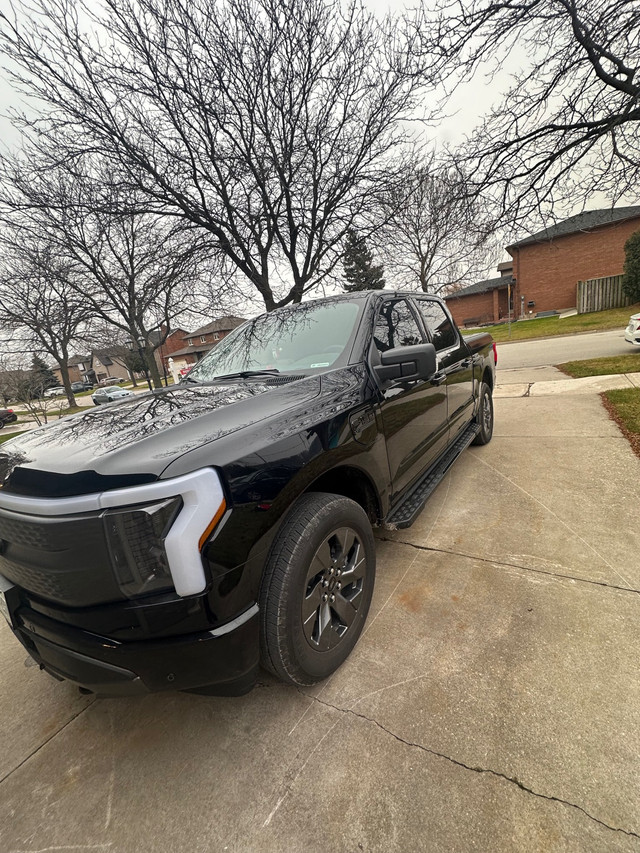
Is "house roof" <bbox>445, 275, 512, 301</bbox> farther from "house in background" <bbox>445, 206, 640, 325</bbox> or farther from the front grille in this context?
the front grille

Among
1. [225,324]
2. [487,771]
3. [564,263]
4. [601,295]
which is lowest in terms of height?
[487,771]

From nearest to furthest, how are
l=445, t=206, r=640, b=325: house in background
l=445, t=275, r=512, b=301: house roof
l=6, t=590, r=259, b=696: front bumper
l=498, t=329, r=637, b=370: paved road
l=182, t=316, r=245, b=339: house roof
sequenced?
l=6, t=590, r=259, b=696: front bumper, l=498, t=329, r=637, b=370: paved road, l=182, t=316, r=245, b=339: house roof, l=445, t=206, r=640, b=325: house in background, l=445, t=275, r=512, b=301: house roof

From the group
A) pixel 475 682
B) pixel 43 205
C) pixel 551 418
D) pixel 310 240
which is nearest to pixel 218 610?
pixel 475 682

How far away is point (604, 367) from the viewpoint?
26.6 ft

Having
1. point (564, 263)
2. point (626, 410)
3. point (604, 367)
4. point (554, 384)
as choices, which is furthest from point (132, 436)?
point (564, 263)

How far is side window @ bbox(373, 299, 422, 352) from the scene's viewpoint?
2.71 metres

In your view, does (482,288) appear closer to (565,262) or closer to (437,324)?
(565,262)

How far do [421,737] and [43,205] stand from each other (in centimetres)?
929

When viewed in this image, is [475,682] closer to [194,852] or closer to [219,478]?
[194,852]

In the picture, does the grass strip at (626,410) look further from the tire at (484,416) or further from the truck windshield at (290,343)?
the truck windshield at (290,343)

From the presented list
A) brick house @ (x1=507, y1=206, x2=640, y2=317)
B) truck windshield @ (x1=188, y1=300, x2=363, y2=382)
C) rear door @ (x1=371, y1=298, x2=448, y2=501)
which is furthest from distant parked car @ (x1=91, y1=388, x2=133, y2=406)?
brick house @ (x1=507, y1=206, x2=640, y2=317)

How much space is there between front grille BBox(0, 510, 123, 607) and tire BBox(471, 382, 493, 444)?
4.24 meters

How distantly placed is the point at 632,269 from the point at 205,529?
90.6 feet

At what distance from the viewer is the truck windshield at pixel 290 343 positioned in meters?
2.55
